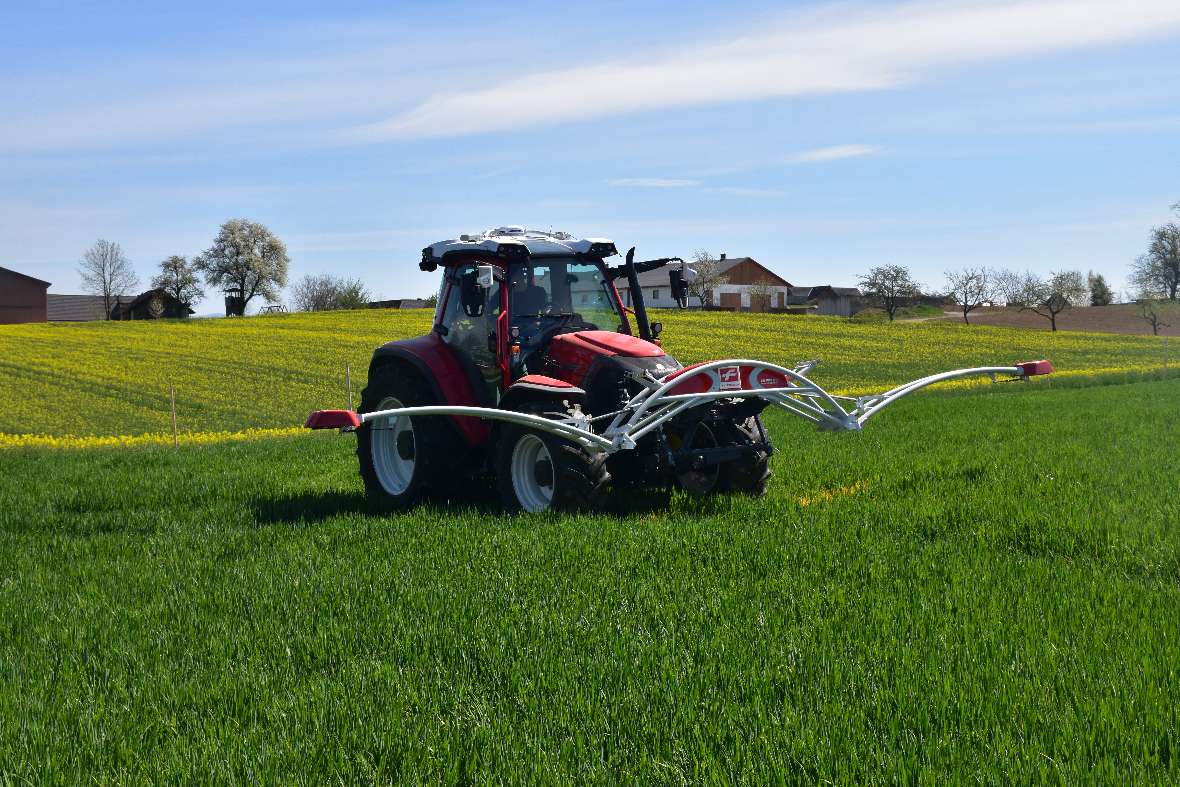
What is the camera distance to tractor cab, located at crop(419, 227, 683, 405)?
882 cm

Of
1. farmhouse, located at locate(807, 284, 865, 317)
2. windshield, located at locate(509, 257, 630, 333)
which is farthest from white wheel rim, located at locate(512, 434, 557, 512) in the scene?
farmhouse, located at locate(807, 284, 865, 317)

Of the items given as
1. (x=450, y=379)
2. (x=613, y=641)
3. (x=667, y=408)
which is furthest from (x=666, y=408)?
(x=613, y=641)

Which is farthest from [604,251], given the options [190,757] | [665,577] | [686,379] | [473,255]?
[190,757]

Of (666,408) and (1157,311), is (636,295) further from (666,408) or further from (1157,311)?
(1157,311)

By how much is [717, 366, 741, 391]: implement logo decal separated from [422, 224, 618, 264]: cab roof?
5.95ft

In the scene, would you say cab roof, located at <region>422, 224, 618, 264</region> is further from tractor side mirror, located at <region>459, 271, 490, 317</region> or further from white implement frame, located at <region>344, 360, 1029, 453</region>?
white implement frame, located at <region>344, 360, 1029, 453</region>

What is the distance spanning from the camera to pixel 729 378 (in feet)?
26.5

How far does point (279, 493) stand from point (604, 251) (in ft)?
13.8

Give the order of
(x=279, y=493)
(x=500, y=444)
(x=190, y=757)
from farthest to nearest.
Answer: (x=279, y=493) < (x=500, y=444) < (x=190, y=757)

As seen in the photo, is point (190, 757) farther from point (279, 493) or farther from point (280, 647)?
point (279, 493)

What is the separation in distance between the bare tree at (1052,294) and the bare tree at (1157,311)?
15.4 feet

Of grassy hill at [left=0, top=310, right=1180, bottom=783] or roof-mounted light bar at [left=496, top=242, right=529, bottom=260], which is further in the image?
roof-mounted light bar at [left=496, top=242, right=529, bottom=260]

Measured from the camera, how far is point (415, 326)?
45.0m

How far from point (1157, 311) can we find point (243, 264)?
64.7 meters
